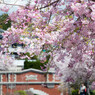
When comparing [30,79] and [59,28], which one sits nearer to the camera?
[59,28]

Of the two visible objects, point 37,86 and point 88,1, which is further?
point 37,86

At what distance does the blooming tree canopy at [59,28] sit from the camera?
540 centimetres

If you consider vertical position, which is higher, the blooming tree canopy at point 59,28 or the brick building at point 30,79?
the blooming tree canopy at point 59,28

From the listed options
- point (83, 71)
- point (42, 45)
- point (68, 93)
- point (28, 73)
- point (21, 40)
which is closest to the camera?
point (42, 45)

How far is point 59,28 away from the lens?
7863mm

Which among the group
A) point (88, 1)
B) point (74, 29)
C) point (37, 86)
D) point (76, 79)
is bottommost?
point (37, 86)

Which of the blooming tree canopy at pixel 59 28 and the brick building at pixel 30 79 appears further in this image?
the brick building at pixel 30 79

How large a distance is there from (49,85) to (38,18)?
25.5 metres

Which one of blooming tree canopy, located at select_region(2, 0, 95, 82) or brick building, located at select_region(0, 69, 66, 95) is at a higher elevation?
blooming tree canopy, located at select_region(2, 0, 95, 82)

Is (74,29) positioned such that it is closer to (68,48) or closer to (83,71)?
(68,48)

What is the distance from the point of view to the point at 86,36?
5617 mm

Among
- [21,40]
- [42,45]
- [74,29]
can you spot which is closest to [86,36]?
[74,29]

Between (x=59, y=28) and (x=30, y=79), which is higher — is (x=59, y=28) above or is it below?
above

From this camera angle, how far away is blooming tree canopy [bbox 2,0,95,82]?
5.40 metres
